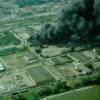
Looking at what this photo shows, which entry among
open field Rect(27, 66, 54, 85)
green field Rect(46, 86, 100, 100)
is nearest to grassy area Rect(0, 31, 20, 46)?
open field Rect(27, 66, 54, 85)

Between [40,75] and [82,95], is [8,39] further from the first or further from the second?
[82,95]

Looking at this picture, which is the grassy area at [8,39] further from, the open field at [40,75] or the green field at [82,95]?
the green field at [82,95]

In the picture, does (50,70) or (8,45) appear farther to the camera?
(8,45)

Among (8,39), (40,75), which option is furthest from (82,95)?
(8,39)

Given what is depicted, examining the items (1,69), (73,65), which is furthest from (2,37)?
(73,65)

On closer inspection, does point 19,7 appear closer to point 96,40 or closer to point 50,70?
point 96,40

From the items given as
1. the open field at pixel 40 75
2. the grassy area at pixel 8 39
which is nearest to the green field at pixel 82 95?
the open field at pixel 40 75

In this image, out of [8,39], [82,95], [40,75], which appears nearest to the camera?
[82,95]

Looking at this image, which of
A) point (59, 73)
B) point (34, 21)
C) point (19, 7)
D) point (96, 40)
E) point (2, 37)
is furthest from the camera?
point (19, 7)

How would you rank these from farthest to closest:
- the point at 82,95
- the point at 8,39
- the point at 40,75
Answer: the point at 8,39 → the point at 40,75 → the point at 82,95
